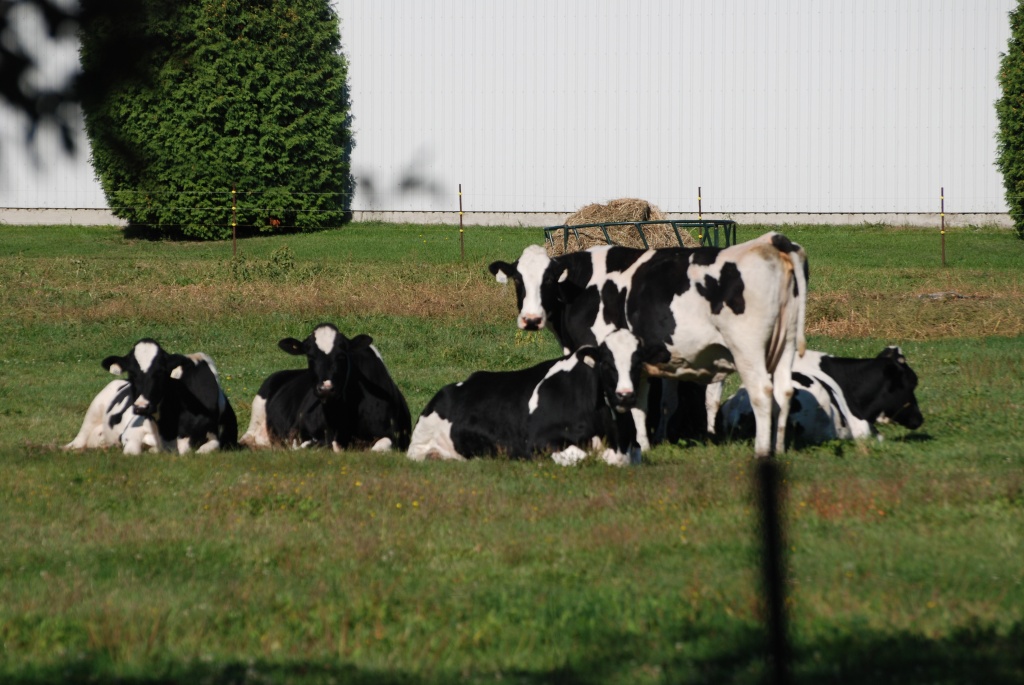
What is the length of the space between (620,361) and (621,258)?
180 cm

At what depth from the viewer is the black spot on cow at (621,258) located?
1287 cm

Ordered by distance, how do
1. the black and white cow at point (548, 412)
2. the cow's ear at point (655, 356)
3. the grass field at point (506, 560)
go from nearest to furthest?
1. the grass field at point (506, 560)
2. the black and white cow at point (548, 412)
3. the cow's ear at point (655, 356)

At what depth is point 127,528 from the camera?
8555mm

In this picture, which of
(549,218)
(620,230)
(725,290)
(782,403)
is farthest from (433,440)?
(549,218)

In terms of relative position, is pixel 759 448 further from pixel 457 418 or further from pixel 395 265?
pixel 395 265

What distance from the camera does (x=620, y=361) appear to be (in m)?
11.5

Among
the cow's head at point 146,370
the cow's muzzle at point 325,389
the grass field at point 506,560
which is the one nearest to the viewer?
the grass field at point 506,560

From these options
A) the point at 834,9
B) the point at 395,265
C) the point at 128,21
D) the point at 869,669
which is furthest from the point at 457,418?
the point at 834,9

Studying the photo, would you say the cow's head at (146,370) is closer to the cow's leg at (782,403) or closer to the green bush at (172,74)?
the cow's leg at (782,403)

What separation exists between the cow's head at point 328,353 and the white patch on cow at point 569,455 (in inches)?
90.6

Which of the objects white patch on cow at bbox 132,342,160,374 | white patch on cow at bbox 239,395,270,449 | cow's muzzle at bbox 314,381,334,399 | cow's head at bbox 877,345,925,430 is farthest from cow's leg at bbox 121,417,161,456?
cow's head at bbox 877,345,925,430

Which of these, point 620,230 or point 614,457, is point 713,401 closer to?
point 614,457

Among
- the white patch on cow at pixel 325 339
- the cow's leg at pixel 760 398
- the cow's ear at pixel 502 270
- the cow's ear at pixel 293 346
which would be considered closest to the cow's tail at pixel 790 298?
the cow's leg at pixel 760 398

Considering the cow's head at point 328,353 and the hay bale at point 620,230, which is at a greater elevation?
the hay bale at point 620,230
